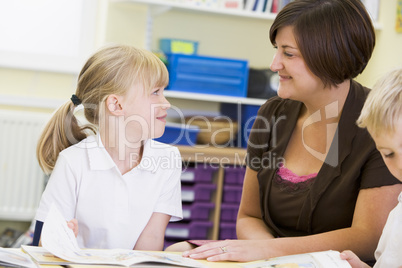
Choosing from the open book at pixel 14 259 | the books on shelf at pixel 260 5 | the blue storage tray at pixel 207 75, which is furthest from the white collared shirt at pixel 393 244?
the books on shelf at pixel 260 5

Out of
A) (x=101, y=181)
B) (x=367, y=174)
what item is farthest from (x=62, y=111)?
(x=367, y=174)

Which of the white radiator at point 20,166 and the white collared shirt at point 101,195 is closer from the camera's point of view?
the white collared shirt at point 101,195

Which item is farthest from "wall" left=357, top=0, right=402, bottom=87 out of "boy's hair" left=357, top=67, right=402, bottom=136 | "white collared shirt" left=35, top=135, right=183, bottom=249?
"boy's hair" left=357, top=67, right=402, bottom=136

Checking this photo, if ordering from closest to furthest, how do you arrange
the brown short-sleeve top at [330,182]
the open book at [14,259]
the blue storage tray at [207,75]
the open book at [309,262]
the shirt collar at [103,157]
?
the open book at [14,259] < the open book at [309,262] < the brown short-sleeve top at [330,182] < the shirt collar at [103,157] < the blue storage tray at [207,75]

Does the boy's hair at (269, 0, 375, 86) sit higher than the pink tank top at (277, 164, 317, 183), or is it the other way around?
the boy's hair at (269, 0, 375, 86)

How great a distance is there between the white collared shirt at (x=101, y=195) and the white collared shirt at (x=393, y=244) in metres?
0.61

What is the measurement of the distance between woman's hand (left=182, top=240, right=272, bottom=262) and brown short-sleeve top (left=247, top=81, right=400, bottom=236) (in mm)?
262

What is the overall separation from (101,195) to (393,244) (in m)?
0.76

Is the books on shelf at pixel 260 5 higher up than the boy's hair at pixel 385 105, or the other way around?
the books on shelf at pixel 260 5

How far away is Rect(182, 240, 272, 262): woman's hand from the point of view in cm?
128

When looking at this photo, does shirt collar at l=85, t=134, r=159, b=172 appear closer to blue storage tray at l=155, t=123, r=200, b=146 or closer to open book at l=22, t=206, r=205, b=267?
open book at l=22, t=206, r=205, b=267

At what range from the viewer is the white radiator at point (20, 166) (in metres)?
3.25

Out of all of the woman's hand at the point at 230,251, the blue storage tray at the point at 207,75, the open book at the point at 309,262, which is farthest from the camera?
the blue storage tray at the point at 207,75

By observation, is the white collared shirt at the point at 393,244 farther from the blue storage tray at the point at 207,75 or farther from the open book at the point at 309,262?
the blue storage tray at the point at 207,75
